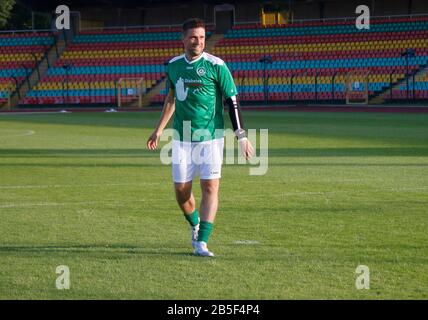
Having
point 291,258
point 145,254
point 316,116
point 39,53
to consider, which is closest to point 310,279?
point 291,258

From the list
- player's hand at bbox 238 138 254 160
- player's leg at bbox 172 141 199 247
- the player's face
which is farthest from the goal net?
the player's face

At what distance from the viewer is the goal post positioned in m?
48.7

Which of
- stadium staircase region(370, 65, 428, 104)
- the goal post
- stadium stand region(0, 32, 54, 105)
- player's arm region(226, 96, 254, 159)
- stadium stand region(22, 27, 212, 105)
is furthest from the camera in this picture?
stadium stand region(0, 32, 54, 105)

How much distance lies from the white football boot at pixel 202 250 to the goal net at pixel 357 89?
35.4 meters

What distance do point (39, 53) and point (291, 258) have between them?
5012 centimetres

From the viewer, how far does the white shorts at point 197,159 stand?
8.55 m

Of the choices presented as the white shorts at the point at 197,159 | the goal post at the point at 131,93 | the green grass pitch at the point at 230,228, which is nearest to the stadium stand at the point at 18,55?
the goal post at the point at 131,93

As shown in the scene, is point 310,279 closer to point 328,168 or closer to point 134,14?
point 328,168

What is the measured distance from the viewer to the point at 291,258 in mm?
8172

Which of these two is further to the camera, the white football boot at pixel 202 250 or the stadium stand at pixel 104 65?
the stadium stand at pixel 104 65
